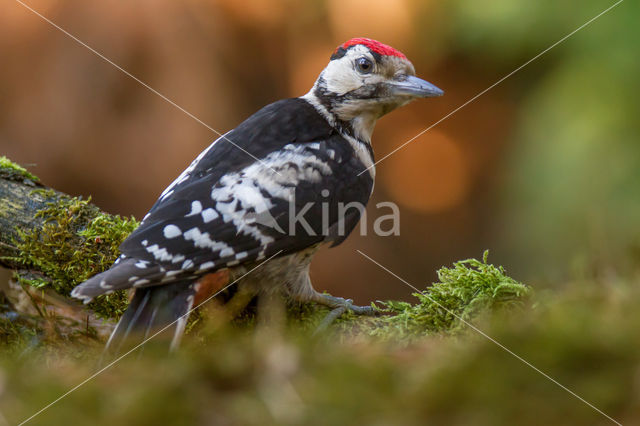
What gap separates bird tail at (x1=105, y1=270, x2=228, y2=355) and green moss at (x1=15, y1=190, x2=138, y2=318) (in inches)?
13.1

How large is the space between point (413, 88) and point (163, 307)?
1.43 metres

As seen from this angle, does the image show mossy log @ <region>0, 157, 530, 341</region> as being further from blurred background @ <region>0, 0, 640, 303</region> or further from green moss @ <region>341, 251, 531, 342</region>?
blurred background @ <region>0, 0, 640, 303</region>

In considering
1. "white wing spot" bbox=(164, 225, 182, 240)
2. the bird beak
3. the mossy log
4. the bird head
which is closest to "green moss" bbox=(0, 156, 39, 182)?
the mossy log

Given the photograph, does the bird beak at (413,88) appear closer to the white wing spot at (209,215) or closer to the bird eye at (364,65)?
the bird eye at (364,65)

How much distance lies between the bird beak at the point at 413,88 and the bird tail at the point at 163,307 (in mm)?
1168

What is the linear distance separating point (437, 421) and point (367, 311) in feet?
5.92

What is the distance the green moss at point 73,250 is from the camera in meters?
2.21

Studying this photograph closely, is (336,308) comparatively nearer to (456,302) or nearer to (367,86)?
(456,302)

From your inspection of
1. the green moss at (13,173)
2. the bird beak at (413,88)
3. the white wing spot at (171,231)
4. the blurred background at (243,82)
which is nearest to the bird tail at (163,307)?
the white wing spot at (171,231)

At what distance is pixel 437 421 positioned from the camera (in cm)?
48

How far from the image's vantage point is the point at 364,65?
8.64ft

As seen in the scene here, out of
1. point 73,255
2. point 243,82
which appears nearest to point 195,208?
point 73,255

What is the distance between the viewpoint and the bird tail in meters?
1.81

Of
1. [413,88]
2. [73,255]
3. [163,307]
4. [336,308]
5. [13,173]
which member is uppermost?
[13,173]
